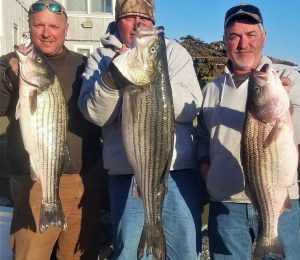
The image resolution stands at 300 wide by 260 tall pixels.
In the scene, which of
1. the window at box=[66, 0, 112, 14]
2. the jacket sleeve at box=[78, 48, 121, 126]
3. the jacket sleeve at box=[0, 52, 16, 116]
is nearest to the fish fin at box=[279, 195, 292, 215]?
the jacket sleeve at box=[78, 48, 121, 126]

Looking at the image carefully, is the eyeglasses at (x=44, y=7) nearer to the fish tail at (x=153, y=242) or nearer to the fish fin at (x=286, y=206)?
the fish tail at (x=153, y=242)

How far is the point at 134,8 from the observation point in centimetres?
429

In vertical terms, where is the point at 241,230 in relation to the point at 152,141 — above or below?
below

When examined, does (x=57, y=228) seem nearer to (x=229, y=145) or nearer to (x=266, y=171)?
(x=229, y=145)

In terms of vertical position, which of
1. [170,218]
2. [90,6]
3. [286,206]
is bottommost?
[170,218]

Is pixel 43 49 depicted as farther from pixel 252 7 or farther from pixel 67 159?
pixel 252 7

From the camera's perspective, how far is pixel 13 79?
4.31m

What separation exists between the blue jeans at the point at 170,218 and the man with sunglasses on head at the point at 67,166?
56 centimetres

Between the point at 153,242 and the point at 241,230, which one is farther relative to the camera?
the point at 241,230

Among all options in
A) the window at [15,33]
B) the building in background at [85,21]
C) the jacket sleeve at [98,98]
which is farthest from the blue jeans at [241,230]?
the window at [15,33]

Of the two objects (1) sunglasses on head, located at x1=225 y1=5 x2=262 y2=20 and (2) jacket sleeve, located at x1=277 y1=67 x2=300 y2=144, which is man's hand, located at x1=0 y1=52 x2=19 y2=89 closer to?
(1) sunglasses on head, located at x1=225 y1=5 x2=262 y2=20

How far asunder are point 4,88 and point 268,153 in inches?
88.1

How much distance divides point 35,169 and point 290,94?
2.03m

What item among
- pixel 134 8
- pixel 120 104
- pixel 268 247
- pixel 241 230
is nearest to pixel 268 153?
pixel 268 247
